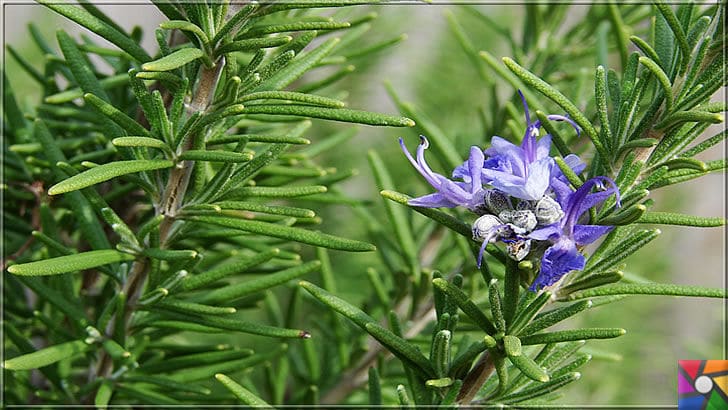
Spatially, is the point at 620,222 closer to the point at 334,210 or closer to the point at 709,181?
the point at 334,210

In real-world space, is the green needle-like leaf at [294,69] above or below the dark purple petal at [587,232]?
above

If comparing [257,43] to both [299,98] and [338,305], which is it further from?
[338,305]

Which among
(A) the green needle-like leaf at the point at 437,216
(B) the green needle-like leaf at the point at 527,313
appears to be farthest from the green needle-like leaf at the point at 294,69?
(B) the green needle-like leaf at the point at 527,313

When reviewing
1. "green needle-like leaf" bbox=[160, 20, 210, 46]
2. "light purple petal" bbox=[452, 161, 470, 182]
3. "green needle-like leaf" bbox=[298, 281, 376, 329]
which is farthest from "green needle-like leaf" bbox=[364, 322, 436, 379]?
"green needle-like leaf" bbox=[160, 20, 210, 46]

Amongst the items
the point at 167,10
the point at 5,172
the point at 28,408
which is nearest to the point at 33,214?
the point at 5,172

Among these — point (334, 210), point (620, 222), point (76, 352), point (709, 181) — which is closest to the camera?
point (620, 222)

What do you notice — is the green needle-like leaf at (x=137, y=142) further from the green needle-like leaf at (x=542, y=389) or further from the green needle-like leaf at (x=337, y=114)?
the green needle-like leaf at (x=542, y=389)

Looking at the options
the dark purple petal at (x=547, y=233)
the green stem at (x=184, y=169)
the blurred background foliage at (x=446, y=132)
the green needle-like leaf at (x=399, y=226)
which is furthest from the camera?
the blurred background foliage at (x=446, y=132)

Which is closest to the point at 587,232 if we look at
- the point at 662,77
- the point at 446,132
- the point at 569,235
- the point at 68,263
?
the point at 569,235
